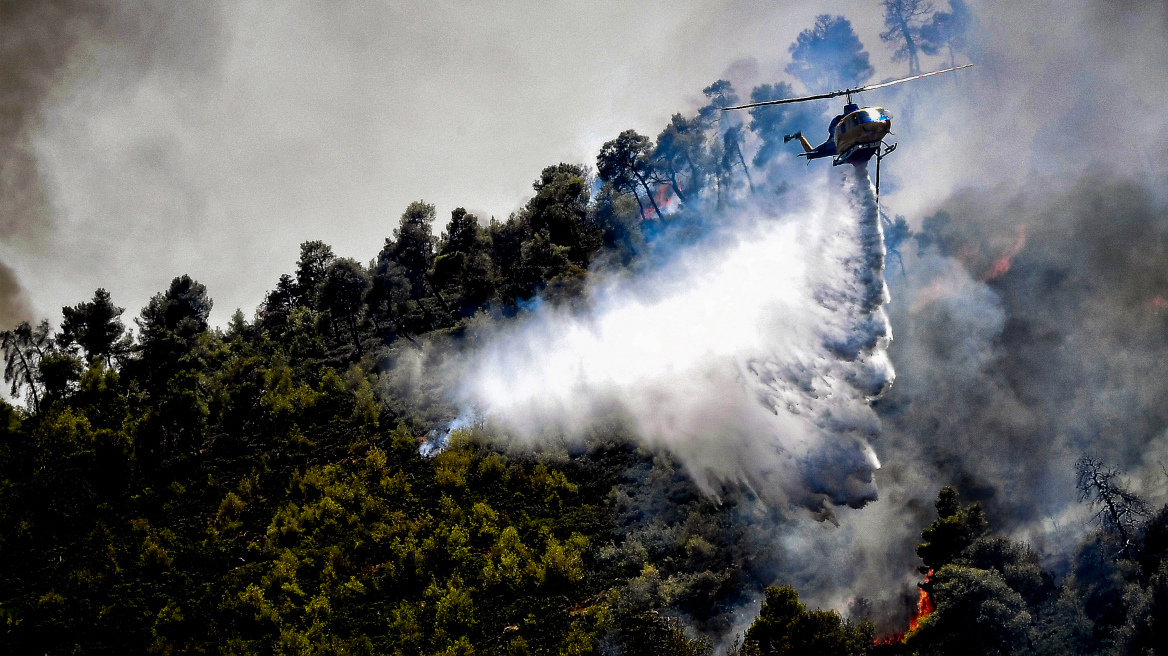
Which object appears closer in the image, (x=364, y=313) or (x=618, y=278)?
(x=618, y=278)

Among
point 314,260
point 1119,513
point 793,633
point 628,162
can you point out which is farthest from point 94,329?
point 1119,513

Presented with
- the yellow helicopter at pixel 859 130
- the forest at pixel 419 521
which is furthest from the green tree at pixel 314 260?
the yellow helicopter at pixel 859 130

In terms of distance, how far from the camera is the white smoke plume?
3278 cm

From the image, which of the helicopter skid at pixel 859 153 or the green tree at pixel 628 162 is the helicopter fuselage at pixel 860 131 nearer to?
the helicopter skid at pixel 859 153

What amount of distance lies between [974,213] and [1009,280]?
6.94 meters

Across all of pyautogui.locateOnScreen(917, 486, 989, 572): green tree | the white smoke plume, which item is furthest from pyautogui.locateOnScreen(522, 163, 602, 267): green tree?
pyautogui.locateOnScreen(917, 486, 989, 572): green tree

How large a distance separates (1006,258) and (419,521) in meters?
44.6

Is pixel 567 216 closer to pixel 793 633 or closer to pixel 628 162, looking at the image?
pixel 628 162

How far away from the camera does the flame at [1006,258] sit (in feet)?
165

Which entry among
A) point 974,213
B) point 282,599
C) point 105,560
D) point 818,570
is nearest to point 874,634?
point 818,570

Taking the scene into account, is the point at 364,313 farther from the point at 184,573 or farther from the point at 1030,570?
the point at 1030,570

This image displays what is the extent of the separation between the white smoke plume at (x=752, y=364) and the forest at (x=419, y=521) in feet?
6.50

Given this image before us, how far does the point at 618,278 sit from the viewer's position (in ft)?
168

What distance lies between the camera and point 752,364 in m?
35.2
